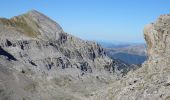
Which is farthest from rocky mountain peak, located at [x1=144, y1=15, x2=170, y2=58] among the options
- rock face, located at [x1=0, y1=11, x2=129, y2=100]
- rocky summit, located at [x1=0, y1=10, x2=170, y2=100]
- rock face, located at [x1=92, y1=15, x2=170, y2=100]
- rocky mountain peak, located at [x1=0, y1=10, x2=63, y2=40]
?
rocky mountain peak, located at [x1=0, y1=10, x2=63, y2=40]

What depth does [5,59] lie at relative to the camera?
119 meters

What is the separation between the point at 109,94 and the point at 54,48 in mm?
108791

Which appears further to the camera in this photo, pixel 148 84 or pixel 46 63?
pixel 46 63

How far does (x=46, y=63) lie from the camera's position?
5123 inches

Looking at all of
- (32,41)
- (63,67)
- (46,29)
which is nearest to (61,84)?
(63,67)

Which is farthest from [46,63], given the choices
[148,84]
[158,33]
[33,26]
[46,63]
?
[148,84]

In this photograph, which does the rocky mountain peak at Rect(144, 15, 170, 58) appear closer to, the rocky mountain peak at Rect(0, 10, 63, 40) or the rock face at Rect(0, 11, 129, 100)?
the rock face at Rect(0, 11, 129, 100)

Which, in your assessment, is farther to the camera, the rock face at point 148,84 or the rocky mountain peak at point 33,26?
the rocky mountain peak at point 33,26

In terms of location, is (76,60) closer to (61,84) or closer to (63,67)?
(63,67)

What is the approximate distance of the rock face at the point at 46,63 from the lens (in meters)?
108

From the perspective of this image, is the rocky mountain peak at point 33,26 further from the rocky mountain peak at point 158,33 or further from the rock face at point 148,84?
the rock face at point 148,84

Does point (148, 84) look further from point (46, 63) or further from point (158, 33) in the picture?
point (46, 63)

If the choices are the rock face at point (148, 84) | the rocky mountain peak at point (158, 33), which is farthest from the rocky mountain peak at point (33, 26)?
the rock face at point (148, 84)

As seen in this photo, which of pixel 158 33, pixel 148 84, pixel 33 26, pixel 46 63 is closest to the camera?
pixel 148 84
